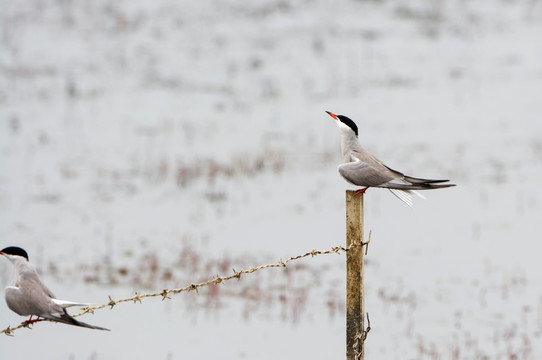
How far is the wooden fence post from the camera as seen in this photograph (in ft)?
18.6

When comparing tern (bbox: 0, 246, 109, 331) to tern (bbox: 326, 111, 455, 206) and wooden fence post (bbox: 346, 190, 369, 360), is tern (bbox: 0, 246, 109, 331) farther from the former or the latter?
tern (bbox: 326, 111, 455, 206)

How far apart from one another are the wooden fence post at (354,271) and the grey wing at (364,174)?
95 centimetres

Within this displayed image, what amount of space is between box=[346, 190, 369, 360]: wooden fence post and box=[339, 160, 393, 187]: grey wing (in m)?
0.95

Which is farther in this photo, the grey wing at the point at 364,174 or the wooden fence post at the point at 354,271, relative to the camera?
the grey wing at the point at 364,174

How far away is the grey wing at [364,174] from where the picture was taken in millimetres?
6652

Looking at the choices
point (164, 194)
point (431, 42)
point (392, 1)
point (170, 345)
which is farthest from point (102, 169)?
point (392, 1)

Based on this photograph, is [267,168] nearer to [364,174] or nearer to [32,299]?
[364,174]

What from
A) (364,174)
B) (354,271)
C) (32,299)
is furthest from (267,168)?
(354,271)

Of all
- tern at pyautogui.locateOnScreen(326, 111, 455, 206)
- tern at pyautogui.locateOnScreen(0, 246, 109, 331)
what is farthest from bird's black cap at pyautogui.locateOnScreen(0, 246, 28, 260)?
tern at pyautogui.locateOnScreen(326, 111, 455, 206)

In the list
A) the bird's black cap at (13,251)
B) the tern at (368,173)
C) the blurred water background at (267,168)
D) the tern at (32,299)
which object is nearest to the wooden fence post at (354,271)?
the tern at (368,173)

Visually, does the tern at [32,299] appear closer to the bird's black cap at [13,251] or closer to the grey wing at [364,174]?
the bird's black cap at [13,251]

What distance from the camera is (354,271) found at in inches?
225

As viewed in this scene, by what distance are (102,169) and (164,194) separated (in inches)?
73.3

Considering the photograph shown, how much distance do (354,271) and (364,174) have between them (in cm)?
116
